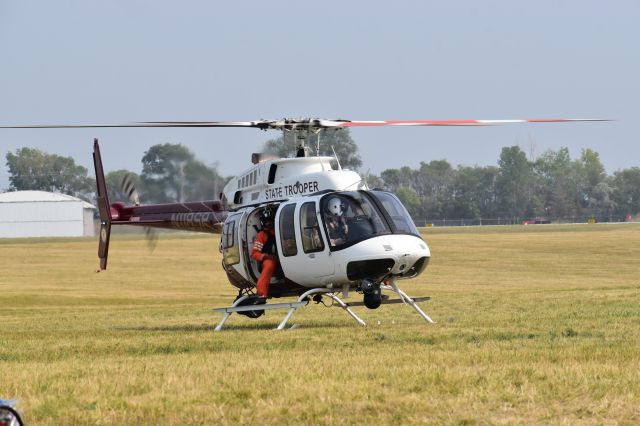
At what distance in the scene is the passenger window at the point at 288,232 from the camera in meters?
20.8

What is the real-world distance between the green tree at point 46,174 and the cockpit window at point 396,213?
114 m

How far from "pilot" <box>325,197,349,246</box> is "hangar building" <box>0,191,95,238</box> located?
403 ft

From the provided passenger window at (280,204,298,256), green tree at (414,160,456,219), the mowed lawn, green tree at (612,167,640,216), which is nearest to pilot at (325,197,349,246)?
passenger window at (280,204,298,256)

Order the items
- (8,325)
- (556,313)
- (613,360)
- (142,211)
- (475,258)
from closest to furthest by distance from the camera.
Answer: (613,360) < (556,313) < (8,325) < (142,211) < (475,258)

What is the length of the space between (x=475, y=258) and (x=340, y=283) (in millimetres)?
54047

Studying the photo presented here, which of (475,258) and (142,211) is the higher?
(142,211)

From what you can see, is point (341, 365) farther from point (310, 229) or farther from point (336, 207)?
point (310, 229)

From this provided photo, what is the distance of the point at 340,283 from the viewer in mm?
20453

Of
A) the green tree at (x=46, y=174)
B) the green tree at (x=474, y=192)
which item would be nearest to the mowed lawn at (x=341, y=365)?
the green tree at (x=46, y=174)

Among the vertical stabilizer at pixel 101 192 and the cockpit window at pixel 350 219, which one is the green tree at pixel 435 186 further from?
the cockpit window at pixel 350 219

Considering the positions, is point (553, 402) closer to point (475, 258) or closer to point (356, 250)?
point (356, 250)

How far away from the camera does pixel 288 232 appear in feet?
68.7

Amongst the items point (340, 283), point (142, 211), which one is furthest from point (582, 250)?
point (340, 283)

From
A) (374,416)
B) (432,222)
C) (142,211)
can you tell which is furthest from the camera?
(432,222)
